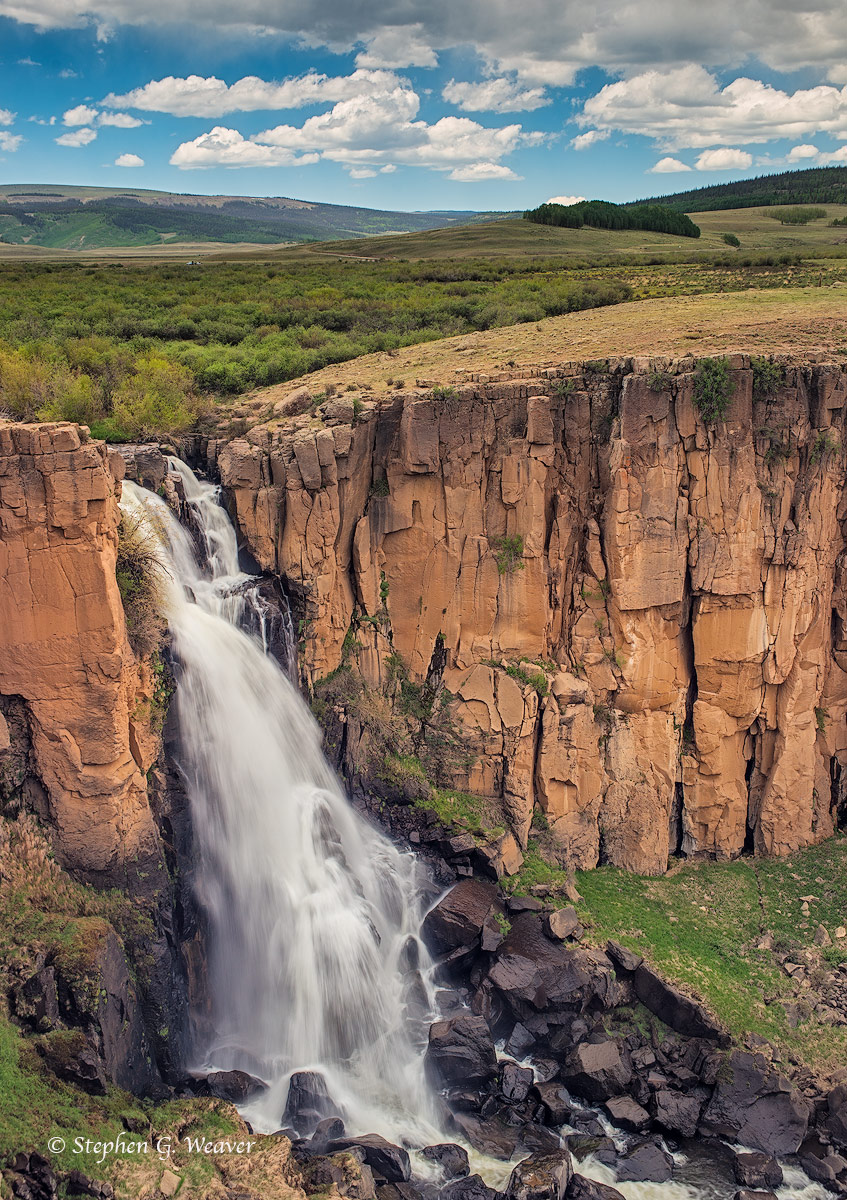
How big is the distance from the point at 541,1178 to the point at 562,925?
250 inches

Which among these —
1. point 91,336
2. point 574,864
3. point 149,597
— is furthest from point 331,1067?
point 91,336

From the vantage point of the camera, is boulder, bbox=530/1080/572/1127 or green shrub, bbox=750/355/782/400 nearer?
boulder, bbox=530/1080/572/1127

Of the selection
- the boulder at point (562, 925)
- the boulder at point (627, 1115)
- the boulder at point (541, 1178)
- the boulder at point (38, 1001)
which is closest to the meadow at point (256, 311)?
the boulder at point (38, 1001)

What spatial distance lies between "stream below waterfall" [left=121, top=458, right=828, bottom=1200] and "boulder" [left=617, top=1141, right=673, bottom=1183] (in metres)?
0.14

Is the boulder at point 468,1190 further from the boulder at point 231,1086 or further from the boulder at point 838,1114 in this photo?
the boulder at point 838,1114

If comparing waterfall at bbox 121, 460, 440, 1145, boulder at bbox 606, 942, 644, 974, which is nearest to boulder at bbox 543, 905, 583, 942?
boulder at bbox 606, 942, 644, 974

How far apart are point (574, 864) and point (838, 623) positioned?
10058mm

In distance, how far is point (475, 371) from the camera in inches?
1015

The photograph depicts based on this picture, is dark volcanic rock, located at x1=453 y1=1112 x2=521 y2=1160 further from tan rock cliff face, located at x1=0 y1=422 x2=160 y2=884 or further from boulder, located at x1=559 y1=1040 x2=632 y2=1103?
tan rock cliff face, located at x1=0 y1=422 x2=160 y2=884

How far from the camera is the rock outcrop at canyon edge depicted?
22938 millimetres

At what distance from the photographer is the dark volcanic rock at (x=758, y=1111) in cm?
1816

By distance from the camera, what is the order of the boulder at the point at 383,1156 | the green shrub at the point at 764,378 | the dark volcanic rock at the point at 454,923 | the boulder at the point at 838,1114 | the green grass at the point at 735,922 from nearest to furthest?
the boulder at the point at 383,1156 → the boulder at the point at 838,1114 → the green grass at the point at 735,922 → the dark volcanic rock at the point at 454,923 → the green shrub at the point at 764,378

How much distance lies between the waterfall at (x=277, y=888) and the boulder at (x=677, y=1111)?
4.69 metres

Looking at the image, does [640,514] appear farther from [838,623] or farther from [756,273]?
[756,273]
